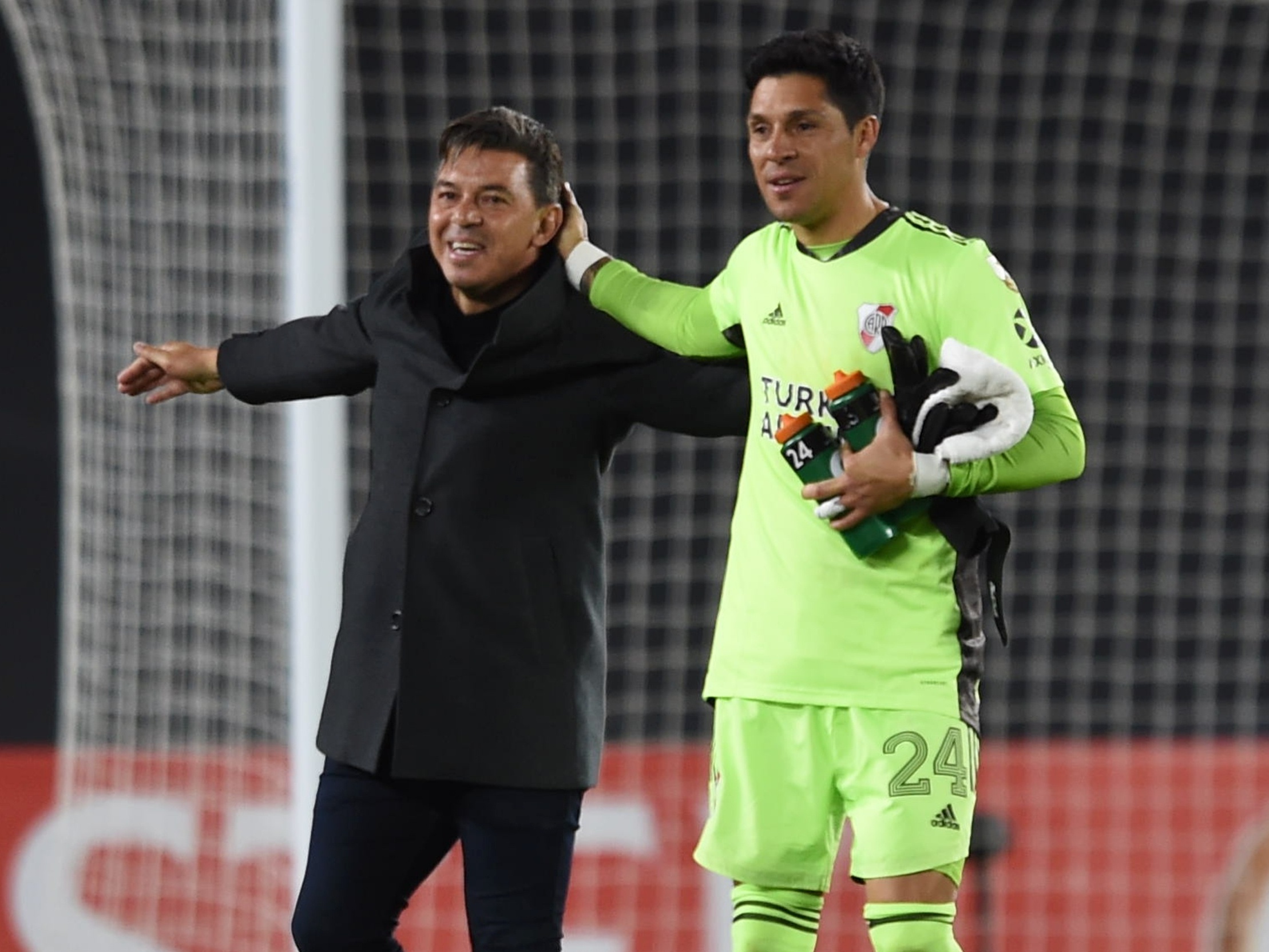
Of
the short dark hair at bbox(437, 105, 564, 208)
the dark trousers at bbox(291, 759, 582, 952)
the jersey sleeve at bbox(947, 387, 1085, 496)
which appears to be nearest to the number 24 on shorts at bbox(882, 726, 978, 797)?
the jersey sleeve at bbox(947, 387, 1085, 496)

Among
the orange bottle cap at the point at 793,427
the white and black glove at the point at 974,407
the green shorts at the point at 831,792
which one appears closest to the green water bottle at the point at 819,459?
the orange bottle cap at the point at 793,427

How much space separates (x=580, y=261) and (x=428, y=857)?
77 centimetres

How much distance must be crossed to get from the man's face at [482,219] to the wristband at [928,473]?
575mm

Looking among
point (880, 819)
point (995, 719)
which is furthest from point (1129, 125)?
point (880, 819)

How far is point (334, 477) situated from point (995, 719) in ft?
8.11

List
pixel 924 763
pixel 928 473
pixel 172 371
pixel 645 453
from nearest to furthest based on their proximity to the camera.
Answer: pixel 928 473 → pixel 924 763 → pixel 172 371 → pixel 645 453

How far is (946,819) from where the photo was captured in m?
2.34

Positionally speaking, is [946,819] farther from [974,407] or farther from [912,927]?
[974,407]

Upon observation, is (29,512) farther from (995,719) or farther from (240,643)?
(995,719)

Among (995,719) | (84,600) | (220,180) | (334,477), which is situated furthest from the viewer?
(995,719)

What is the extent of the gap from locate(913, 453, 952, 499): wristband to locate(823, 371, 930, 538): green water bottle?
0.06 m

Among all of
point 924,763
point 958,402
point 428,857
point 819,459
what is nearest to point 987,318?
point 958,402

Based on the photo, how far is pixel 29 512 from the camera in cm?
523

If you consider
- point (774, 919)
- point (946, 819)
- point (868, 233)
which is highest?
point (868, 233)
